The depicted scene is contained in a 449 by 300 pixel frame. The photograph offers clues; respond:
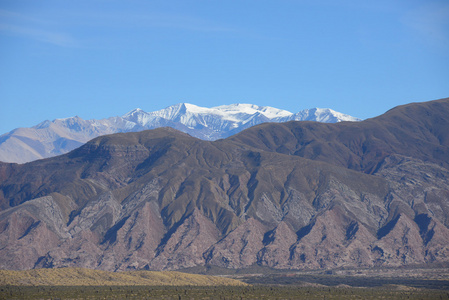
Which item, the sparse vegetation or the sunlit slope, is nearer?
the sparse vegetation

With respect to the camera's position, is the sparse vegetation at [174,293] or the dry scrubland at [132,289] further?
the dry scrubland at [132,289]

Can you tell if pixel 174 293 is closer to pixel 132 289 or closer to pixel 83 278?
pixel 132 289

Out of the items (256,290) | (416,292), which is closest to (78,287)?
(256,290)

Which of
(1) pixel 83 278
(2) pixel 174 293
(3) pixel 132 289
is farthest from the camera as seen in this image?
(1) pixel 83 278

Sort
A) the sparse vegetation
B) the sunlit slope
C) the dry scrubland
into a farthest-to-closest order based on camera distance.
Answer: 1. the sunlit slope
2. the dry scrubland
3. the sparse vegetation

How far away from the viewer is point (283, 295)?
531 feet

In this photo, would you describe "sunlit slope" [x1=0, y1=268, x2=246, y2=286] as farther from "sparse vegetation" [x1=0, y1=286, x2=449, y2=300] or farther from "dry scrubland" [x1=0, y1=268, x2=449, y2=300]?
"sparse vegetation" [x1=0, y1=286, x2=449, y2=300]

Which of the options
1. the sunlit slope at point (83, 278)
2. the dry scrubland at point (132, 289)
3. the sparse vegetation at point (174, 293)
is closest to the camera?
the sparse vegetation at point (174, 293)

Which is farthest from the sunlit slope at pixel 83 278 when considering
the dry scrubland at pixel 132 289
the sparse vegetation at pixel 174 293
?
the sparse vegetation at pixel 174 293

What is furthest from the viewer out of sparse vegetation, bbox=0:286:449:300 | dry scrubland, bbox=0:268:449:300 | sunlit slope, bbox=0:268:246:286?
sunlit slope, bbox=0:268:246:286

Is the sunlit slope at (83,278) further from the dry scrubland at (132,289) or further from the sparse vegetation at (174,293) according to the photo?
the sparse vegetation at (174,293)

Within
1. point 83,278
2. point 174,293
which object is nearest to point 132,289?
point 174,293

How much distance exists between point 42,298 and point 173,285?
46.9 metres

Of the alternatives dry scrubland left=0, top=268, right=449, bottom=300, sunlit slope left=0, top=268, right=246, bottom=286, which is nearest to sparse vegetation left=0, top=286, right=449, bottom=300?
dry scrubland left=0, top=268, right=449, bottom=300
